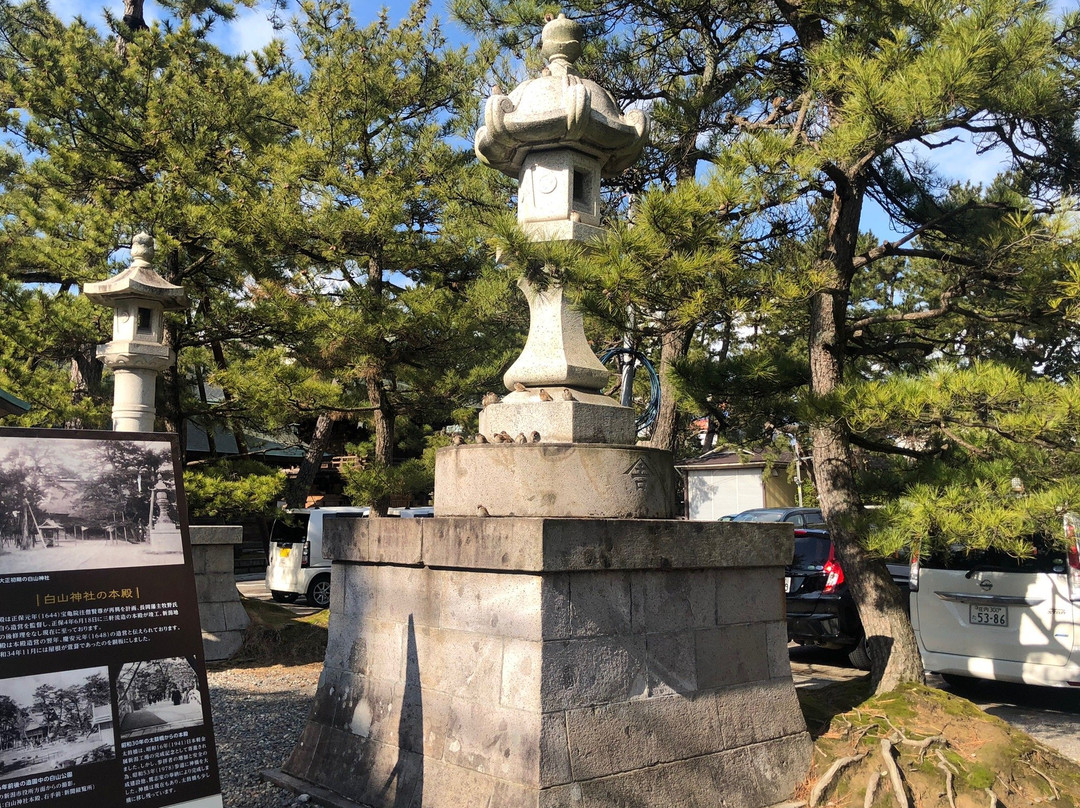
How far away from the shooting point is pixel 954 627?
290 inches

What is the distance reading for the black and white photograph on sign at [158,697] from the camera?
9.22 feet

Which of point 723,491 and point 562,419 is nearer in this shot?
point 562,419

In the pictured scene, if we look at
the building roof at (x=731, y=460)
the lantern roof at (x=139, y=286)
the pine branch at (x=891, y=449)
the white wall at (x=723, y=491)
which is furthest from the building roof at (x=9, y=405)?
the white wall at (x=723, y=491)

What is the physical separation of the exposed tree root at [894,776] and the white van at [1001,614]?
2329mm

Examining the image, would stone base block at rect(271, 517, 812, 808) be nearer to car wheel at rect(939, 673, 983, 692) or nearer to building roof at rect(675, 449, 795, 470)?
car wheel at rect(939, 673, 983, 692)

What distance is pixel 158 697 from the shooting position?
2.90 m

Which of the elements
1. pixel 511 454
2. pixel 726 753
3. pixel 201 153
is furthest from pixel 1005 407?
pixel 201 153

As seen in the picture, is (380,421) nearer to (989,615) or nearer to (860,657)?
(860,657)

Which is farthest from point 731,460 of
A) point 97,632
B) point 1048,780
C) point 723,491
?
point 97,632

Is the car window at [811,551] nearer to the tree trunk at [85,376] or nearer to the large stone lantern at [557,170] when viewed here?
the large stone lantern at [557,170]

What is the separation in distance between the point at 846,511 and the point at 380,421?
24.0ft

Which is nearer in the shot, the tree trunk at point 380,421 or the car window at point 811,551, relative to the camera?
the car window at point 811,551

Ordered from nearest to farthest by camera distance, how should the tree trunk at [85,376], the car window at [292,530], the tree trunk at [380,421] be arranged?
the tree trunk at [380,421] < the tree trunk at [85,376] < the car window at [292,530]

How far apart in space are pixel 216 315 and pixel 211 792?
9457 mm
